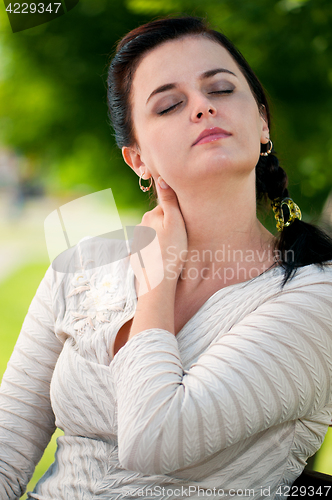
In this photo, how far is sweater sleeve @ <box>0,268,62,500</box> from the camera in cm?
130

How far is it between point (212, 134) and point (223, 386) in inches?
25.7

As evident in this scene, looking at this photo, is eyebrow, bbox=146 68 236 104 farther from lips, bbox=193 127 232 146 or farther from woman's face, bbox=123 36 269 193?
lips, bbox=193 127 232 146

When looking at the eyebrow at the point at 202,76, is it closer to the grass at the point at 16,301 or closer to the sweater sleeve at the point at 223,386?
the sweater sleeve at the point at 223,386

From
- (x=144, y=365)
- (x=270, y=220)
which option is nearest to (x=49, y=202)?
(x=270, y=220)

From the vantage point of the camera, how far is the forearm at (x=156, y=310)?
41.1 inches

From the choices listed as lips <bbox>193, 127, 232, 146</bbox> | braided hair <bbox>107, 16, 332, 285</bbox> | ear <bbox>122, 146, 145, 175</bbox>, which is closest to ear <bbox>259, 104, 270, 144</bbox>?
braided hair <bbox>107, 16, 332, 285</bbox>

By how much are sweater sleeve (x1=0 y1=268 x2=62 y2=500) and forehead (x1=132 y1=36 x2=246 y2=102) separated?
721 mm

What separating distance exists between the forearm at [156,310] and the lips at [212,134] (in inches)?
15.4

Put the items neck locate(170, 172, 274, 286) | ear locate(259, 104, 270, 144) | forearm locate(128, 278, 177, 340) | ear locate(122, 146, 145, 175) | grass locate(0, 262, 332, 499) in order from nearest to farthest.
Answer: forearm locate(128, 278, 177, 340) < neck locate(170, 172, 274, 286) < ear locate(259, 104, 270, 144) < ear locate(122, 146, 145, 175) < grass locate(0, 262, 332, 499)

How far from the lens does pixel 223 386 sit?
0.90 m

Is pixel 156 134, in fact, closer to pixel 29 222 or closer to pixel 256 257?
pixel 256 257

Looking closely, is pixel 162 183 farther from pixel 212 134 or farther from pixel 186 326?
pixel 186 326

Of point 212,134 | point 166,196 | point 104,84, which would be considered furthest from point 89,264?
point 104,84

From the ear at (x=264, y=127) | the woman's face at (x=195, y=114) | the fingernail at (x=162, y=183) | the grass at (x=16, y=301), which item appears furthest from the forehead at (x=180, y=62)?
the grass at (x=16, y=301)
